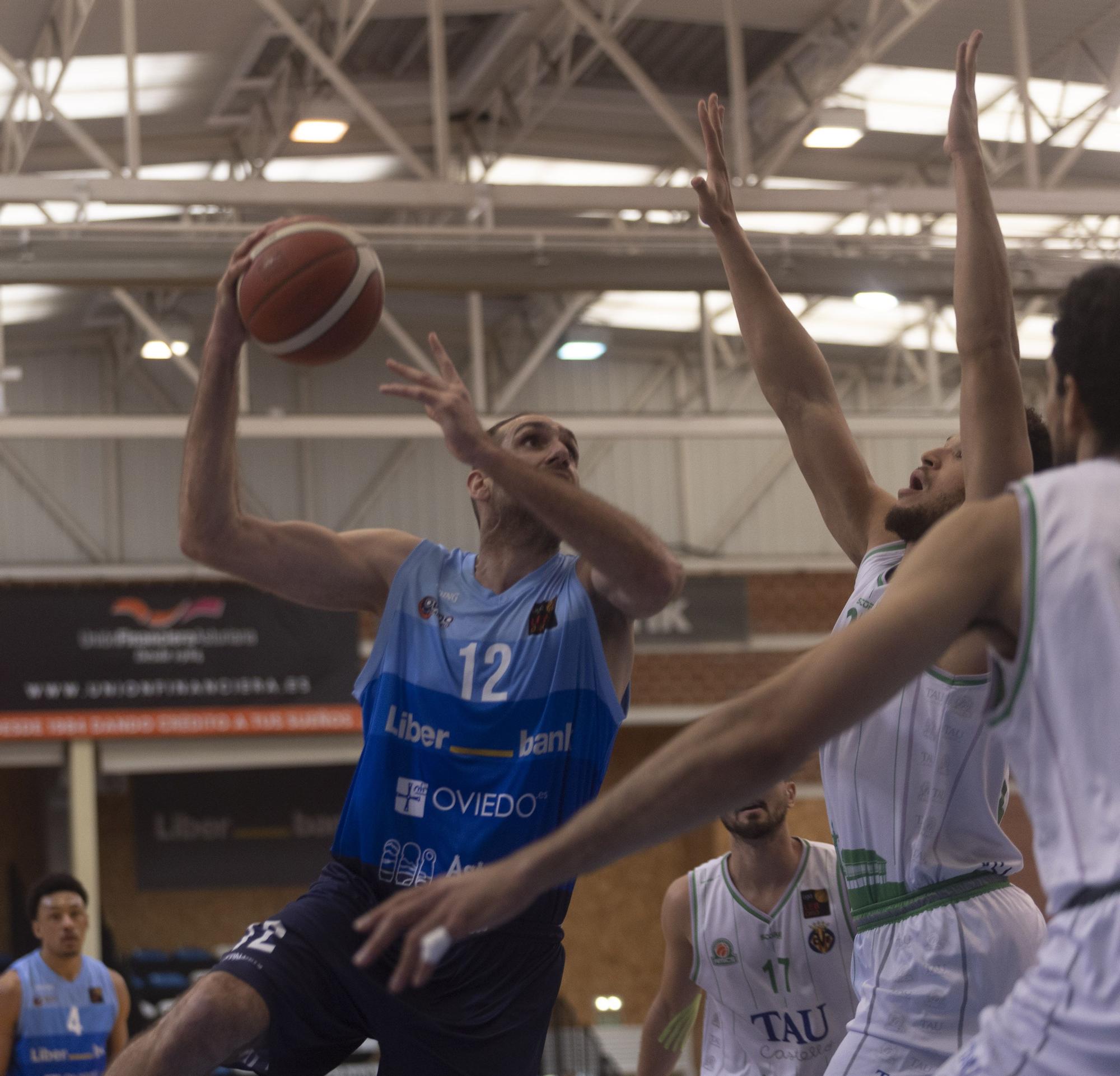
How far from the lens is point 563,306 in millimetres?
19562

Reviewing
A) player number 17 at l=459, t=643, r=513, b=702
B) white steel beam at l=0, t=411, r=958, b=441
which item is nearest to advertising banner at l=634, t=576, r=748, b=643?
white steel beam at l=0, t=411, r=958, b=441

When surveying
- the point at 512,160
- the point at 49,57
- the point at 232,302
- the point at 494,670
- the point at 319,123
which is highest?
the point at 512,160

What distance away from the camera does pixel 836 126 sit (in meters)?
13.6

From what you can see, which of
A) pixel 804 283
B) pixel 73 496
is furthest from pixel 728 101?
pixel 73 496

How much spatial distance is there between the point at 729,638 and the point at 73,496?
8398 mm

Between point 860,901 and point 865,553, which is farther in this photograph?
point 865,553

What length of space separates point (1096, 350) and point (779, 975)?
393cm

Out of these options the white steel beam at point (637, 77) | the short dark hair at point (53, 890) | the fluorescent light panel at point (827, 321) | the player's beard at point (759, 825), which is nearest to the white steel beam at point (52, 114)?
the white steel beam at point (637, 77)

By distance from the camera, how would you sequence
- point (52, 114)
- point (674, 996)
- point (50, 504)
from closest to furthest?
point (674, 996) < point (52, 114) < point (50, 504)

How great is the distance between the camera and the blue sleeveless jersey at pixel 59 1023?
8.59 meters

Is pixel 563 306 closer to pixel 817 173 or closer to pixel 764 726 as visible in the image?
pixel 817 173

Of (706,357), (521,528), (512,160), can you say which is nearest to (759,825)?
(521,528)

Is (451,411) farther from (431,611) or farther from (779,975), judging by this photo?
(779,975)

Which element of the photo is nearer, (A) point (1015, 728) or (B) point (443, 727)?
(A) point (1015, 728)
